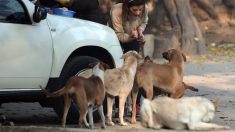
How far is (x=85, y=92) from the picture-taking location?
24.6ft

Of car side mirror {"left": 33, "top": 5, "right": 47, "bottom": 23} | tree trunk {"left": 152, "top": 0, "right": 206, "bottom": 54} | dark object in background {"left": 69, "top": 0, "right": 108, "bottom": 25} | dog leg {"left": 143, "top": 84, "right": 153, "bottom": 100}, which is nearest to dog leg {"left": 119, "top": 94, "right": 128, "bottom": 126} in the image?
dog leg {"left": 143, "top": 84, "right": 153, "bottom": 100}

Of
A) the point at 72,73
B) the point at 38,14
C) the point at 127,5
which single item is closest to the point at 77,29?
the point at 72,73

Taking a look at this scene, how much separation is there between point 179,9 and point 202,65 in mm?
2665

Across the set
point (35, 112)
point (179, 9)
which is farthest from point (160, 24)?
point (35, 112)

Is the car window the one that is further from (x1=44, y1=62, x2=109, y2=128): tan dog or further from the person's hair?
the person's hair

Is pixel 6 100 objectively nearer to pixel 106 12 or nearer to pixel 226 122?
pixel 226 122

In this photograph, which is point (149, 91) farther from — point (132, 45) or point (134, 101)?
point (132, 45)

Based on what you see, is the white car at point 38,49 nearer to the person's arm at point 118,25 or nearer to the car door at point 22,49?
the car door at point 22,49

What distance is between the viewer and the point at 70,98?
7.59 metres

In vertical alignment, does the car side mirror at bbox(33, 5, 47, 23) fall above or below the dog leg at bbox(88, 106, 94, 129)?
above

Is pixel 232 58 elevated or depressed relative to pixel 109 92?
depressed

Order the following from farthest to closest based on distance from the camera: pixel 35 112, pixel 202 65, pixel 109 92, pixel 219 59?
1. pixel 219 59
2. pixel 202 65
3. pixel 35 112
4. pixel 109 92

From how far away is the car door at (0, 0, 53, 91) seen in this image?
7672 millimetres

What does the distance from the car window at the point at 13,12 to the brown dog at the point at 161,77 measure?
1567mm
